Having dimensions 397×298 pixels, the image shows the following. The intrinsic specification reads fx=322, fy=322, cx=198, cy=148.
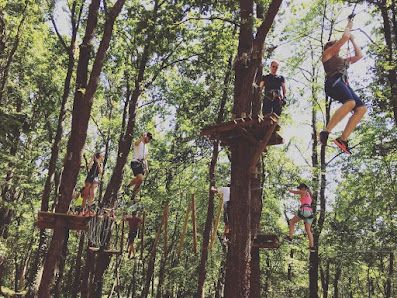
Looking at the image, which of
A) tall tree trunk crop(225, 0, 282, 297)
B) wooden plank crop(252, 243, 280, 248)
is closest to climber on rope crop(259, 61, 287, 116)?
tall tree trunk crop(225, 0, 282, 297)

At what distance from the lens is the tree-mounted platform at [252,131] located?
5.61m

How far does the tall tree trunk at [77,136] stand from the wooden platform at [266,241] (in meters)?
4.67

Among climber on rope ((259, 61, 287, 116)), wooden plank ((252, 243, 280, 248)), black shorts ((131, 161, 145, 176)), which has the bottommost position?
wooden plank ((252, 243, 280, 248))

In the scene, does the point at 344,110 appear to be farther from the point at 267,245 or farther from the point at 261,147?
the point at 267,245

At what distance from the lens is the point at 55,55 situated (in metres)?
14.3

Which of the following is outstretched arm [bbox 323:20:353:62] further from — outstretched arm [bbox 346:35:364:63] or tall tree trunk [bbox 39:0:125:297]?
tall tree trunk [bbox 39:0:125:297]

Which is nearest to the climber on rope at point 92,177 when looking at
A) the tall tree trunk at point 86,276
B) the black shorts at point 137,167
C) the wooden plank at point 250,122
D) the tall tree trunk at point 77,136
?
the black shorts at point 137,167

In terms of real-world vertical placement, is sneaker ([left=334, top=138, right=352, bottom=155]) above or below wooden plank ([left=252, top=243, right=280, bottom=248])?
above

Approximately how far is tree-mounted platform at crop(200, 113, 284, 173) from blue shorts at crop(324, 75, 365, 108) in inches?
39.0

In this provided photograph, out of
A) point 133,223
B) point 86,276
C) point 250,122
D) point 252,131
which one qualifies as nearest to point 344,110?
point 250,122

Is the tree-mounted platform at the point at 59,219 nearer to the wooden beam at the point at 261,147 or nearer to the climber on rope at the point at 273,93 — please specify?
the wooden beam at the point at 261,147

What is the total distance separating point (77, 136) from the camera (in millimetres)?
7277

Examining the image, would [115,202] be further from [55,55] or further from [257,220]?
[55,55]

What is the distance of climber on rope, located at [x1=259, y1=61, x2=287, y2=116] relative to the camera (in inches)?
285
